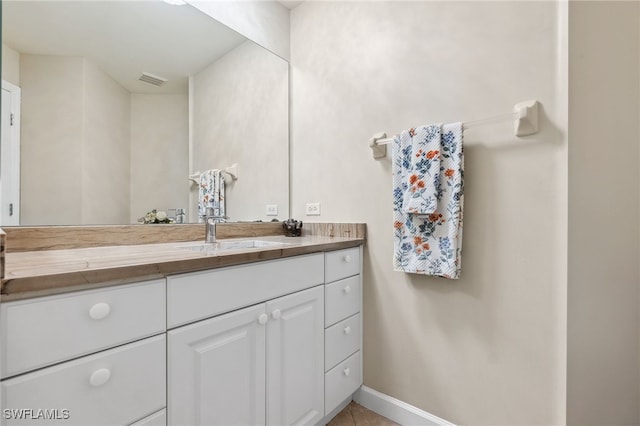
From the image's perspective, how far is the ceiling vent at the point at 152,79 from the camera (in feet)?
4.94

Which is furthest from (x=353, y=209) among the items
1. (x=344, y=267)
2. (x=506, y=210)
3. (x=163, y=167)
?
(x=163, y=167)

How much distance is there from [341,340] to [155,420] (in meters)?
0.89

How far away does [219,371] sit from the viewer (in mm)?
1021

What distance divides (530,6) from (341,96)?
919 millimetres

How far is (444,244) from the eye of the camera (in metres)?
1.36

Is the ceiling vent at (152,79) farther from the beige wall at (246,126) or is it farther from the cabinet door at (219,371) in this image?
the cabinet door at (219,371)

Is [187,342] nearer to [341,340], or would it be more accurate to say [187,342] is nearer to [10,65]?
[341,340]

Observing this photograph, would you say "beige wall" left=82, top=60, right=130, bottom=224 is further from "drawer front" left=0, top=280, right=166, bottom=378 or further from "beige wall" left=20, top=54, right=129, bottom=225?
"drawer front" left=0, top=280, right=166, bottom=378

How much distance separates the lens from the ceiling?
1160 millimetres

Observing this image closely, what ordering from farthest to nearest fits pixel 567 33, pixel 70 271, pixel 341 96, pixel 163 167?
pixel 341 96, pixel 163 167, pixel 567 33, pixel 70 271

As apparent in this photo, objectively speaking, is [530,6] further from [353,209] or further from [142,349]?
[142,349]

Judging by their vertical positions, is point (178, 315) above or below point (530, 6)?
below

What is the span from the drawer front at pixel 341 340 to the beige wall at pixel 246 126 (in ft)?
2.66

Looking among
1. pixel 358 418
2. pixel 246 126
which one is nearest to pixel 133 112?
pixel 246 126
